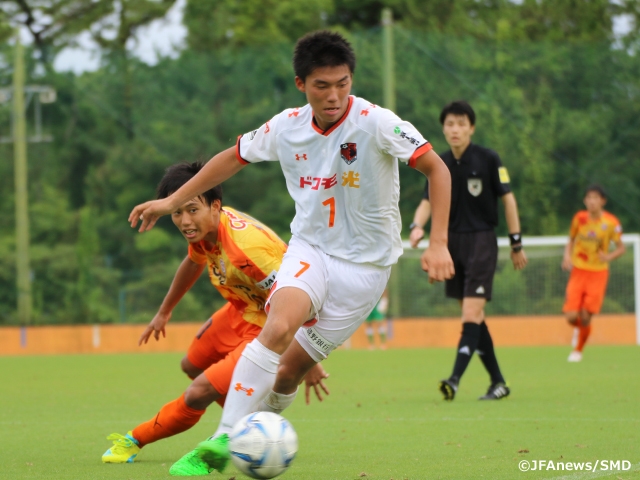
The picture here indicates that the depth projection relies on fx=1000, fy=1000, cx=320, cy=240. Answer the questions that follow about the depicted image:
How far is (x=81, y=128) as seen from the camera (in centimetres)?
2164

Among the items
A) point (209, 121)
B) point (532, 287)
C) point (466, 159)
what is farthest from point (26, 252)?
point (466, 159)

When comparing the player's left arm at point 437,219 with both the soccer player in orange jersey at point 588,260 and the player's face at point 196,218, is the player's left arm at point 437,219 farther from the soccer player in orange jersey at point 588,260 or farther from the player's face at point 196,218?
the soccer player in orange jersey at point 588,260

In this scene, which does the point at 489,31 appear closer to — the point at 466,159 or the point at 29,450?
the point at 466,159

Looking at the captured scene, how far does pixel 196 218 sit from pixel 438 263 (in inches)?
59.7

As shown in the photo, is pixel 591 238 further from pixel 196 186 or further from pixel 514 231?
pixel 196 186

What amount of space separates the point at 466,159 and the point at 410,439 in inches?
119

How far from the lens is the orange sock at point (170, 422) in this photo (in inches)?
206

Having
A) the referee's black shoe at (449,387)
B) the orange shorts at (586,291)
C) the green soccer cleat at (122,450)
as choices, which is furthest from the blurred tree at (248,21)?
the green soccer cleat at (122,450)

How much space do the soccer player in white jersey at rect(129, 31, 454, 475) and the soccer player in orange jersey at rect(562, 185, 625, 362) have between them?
26.5 ft

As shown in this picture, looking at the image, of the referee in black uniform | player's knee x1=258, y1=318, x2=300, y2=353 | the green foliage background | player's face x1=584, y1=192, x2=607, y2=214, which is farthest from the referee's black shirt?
the green foliage background

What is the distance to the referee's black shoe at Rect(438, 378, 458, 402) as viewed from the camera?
7.68 m

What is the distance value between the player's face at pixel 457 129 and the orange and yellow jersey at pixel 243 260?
295 centimetres

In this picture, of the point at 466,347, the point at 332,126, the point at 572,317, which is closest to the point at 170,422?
the point at 332,126

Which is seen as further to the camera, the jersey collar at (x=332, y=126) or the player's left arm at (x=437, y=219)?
the jersey collar at (x=332, y=126)
